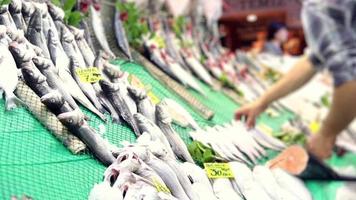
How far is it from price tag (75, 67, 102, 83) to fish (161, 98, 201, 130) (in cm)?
42

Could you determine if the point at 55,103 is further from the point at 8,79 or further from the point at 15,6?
the point at 15,6

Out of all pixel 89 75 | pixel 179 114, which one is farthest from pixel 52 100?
pixel 179 114

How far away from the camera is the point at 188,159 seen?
A: 2.47m

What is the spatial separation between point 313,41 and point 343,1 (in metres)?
0.16

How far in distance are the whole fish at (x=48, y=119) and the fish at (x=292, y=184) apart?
3.39ft

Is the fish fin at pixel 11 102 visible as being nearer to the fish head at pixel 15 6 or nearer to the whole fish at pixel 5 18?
the whole fish at pixel 5 18

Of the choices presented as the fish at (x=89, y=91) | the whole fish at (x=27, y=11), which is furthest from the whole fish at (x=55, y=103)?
the whole fish at (x=27, y=11)

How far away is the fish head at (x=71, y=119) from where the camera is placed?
2.17 metres

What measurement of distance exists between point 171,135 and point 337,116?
82cm

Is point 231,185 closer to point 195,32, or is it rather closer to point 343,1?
point 343,1

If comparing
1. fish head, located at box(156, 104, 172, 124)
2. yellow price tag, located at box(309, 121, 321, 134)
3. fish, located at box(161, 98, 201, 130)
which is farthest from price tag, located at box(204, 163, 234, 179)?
yellow price tag, located at box(309, 121, 321, 134)

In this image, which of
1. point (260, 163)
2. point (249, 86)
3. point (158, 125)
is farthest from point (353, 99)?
point (249, 86)

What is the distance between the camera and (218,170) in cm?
250

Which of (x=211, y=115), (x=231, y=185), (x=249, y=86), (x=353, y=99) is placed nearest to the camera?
(x=353, y=99)
